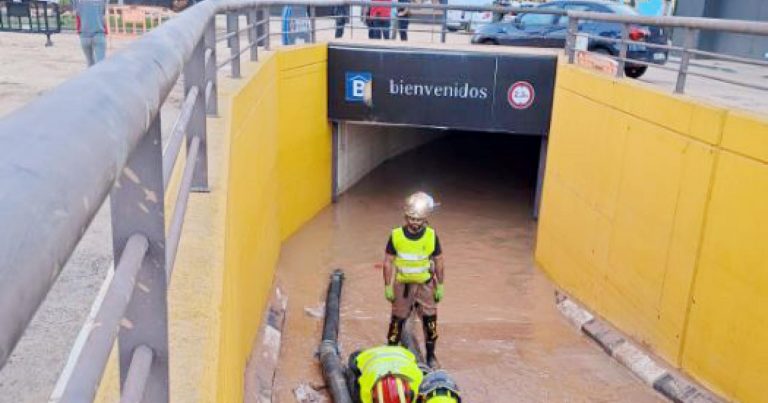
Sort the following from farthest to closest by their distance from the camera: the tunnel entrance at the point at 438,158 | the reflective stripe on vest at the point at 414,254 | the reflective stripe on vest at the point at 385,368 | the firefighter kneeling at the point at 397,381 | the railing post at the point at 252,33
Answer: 1. the tunnel entrance at the point at 438,158
2. the railing post at the point at 252,33
3. the reflective stripe on vest at the point at 414,254
4. the reflective stripe on vest at the point at 385,368
5. the firefighter kneeling at the point at 397,381

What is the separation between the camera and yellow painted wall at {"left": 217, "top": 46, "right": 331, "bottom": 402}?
4375 millimetres

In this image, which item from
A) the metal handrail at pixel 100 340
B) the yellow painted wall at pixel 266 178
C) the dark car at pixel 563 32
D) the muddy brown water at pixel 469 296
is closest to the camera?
the metal handrail at pixel 100 340

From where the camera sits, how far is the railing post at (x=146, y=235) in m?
1.40

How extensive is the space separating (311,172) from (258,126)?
18.1 feet

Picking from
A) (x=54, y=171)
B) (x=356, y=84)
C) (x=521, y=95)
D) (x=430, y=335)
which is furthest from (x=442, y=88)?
(x=54, y=171)

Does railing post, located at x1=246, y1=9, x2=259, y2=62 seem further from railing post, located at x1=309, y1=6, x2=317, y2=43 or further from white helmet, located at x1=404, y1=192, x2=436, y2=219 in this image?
railing post, located at x1=309, y1=6, x2=317, y2=43

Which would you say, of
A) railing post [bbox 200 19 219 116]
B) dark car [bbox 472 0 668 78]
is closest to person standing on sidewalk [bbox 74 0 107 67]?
railing post [bbox 200 19 219 116]

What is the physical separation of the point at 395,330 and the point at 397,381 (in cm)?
221

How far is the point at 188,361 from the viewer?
2391 mm

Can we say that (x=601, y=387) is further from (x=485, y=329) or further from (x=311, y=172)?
(x=311, y=172)

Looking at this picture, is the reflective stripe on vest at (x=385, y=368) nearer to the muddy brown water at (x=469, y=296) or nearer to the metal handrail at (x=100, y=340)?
the muddy brown water at (x=469, y=296)

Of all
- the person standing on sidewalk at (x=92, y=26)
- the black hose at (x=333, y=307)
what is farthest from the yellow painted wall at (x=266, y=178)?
the person standing on sidewalk at (x=92, y=26)

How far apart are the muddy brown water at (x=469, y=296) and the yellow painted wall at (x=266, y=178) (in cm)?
61

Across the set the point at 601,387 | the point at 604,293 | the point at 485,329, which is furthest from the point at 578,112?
the point at 601,387
